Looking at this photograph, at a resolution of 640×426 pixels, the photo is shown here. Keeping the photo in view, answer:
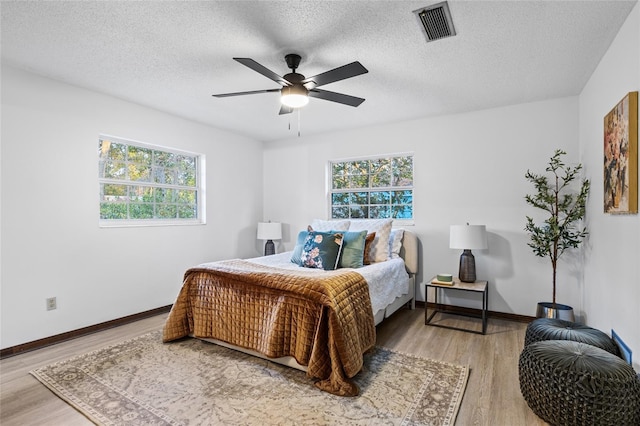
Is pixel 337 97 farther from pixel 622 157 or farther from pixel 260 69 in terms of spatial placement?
pixel 622 157

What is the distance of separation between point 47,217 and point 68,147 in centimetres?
68

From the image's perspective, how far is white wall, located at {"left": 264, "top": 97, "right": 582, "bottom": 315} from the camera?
3439 mm

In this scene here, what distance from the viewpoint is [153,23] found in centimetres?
210

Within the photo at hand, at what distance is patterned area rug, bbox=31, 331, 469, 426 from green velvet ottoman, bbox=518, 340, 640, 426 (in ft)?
1.60

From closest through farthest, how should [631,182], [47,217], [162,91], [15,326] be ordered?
[631,182]
[15,326]
[47,217]
[162,91]

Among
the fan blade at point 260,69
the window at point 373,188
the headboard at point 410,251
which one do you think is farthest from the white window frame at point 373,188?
the fan blade at point 260,69

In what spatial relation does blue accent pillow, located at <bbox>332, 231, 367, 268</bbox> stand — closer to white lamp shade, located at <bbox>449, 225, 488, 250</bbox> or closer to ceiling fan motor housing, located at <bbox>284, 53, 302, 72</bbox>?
white lamp shade, located at <bbox>449, 225, 488, 250</bbox>

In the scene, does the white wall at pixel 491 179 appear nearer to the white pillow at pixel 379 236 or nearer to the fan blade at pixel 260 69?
the white pillow at pixel 379 236

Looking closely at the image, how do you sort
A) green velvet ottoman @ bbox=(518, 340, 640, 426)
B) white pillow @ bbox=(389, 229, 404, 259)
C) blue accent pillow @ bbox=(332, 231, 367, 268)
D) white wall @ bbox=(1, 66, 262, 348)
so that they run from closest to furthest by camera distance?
green velvet ottoman @ bbox=(518, 340, 640, 426)
white wall @ bbox=(1, 66, 262, 348)
blue accent pillow @ bbox=(332, 231, 367, 268)
white pillow @ bbox=(389, 229, 404, 259)

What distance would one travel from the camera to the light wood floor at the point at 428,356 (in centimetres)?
190

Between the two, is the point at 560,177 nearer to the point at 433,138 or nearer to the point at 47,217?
the point at 433,138

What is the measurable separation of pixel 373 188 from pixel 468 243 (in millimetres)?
1572

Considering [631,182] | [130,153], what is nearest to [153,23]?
[130,153]

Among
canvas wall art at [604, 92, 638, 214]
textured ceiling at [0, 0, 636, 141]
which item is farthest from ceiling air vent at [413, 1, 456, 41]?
canvas wall art at [604, 92, 638, 214]
